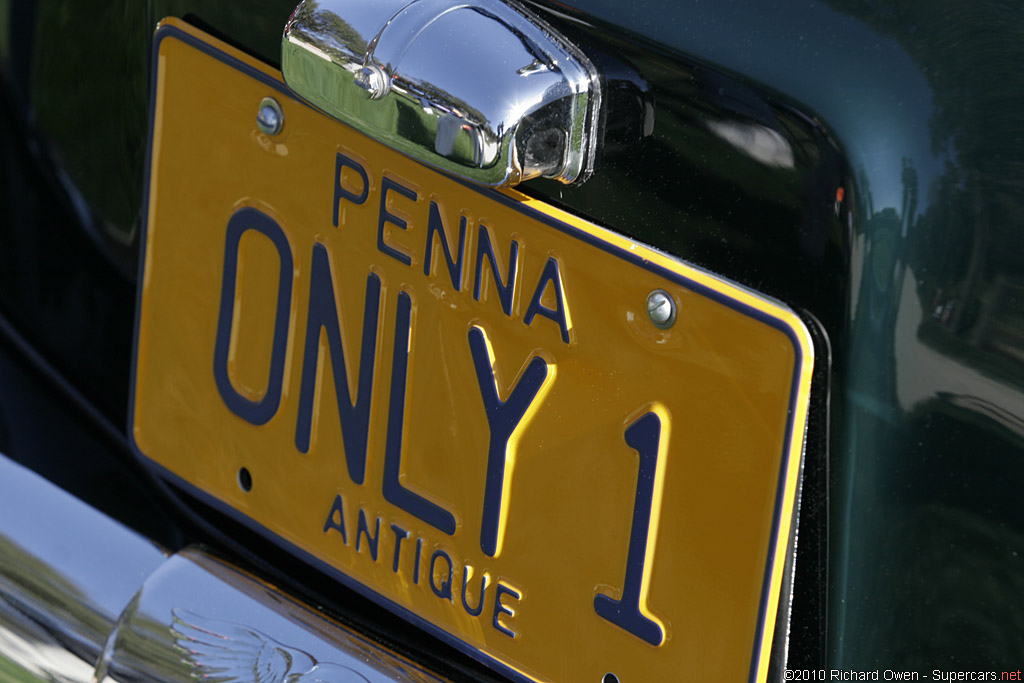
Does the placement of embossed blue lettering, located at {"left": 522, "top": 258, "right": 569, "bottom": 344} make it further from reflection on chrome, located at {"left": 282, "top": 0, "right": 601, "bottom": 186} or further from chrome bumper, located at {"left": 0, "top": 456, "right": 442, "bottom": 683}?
chrome bumper, located at {"left": 0, "top": 456, "right": 442, "bottom": 683}

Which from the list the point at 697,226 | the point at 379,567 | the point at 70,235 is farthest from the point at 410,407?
the point at 70,235

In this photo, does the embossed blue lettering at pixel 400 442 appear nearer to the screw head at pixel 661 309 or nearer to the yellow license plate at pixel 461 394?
the yellow license plate at pixel 461 394

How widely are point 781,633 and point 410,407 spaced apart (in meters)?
0.35

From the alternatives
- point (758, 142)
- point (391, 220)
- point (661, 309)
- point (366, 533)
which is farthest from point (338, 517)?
point (758, 142)

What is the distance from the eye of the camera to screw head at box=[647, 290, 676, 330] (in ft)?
3.23

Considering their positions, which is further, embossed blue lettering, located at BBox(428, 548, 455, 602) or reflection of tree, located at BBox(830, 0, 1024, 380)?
embossed blue lettering, located at BBox(428, 548, 455, 602)

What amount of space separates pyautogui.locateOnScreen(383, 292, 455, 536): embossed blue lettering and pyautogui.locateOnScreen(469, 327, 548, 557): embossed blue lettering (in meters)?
0.05

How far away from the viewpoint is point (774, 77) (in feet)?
3.11

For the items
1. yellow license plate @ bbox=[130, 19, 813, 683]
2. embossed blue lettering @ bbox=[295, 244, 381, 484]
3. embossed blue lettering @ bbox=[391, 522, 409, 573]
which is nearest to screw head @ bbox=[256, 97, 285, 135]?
yellow license plate @ bbox=[130, 19, 813, 683]

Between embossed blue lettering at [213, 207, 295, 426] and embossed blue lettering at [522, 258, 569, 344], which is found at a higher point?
embossed blue lettering at [522, 258, 569, 344]

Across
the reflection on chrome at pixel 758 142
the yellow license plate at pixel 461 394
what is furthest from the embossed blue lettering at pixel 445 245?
the reflection on chrome at pixel 758 142

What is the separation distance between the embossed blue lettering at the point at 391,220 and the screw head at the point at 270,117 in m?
0.12

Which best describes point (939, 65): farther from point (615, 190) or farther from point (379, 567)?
point (379, 567)

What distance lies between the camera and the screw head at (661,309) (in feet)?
3.23
